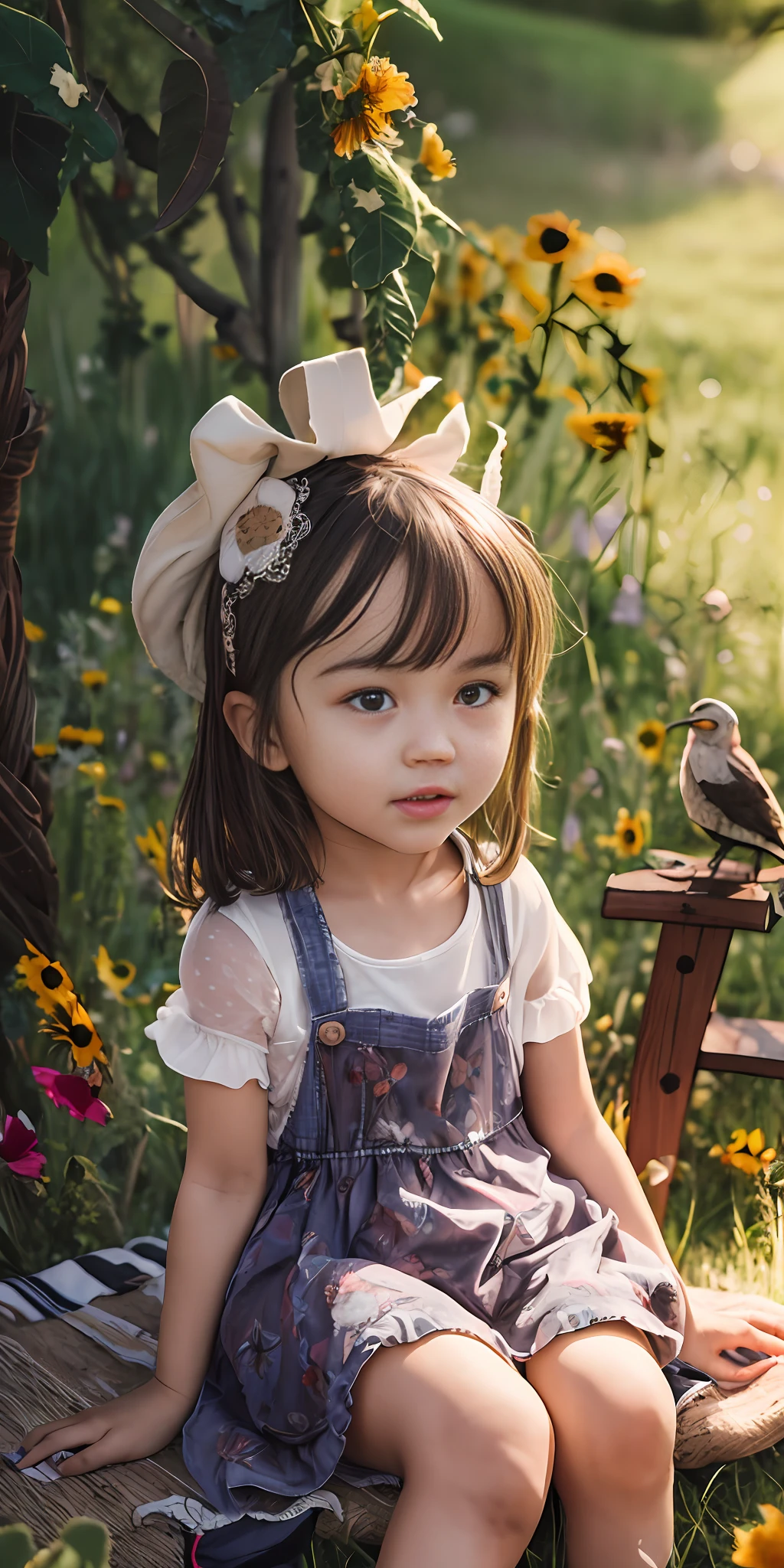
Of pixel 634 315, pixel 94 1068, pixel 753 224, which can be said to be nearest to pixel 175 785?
pixel 94 1068

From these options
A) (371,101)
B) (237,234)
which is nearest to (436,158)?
(371,101)

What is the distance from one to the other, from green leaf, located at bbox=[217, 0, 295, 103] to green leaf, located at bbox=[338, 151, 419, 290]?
0.44 ft

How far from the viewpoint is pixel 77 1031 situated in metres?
1.67

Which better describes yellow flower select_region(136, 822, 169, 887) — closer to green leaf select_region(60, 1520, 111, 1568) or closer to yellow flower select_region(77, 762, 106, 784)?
yellow flower select_region(77, 762, 106, 784)

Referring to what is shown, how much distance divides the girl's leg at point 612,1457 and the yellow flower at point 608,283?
1.36 metres

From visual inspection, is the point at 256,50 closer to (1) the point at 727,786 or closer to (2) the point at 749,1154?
(1) the point at 727,786

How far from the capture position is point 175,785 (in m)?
2.43

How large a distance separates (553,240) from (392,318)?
16.4 inches

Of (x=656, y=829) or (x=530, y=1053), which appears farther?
(x=656, y=829)

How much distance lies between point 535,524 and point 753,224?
6.86 feet

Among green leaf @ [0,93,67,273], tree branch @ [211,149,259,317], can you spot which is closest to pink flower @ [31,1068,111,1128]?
green leaf @ [0,93,67,273]

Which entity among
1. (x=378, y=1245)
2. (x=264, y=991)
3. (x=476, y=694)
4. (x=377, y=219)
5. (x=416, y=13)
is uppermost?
(x=416, y=13)

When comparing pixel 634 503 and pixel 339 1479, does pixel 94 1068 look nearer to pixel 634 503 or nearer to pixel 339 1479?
pixel 339 1479

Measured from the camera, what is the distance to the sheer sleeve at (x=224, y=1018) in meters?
1.34
